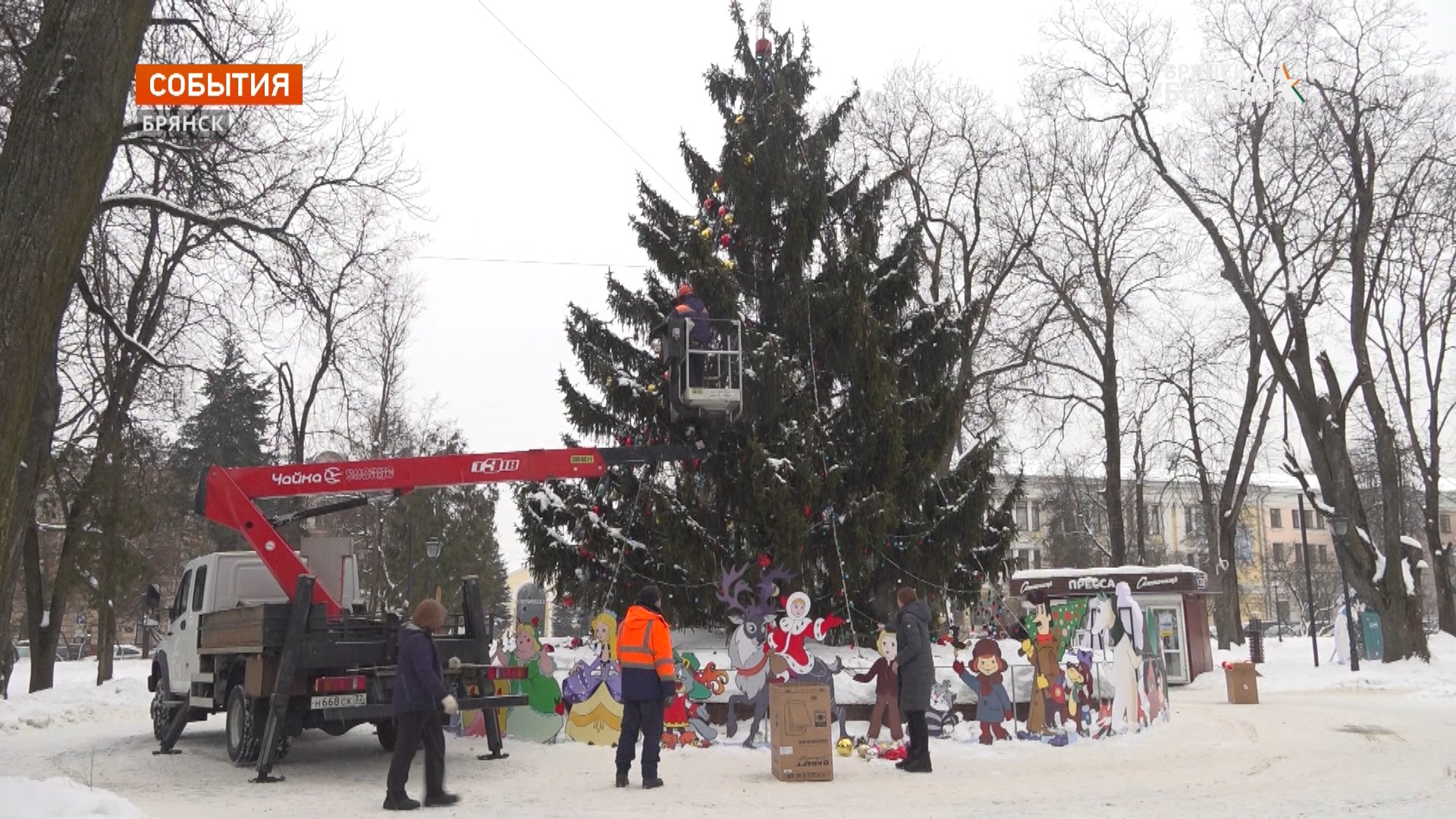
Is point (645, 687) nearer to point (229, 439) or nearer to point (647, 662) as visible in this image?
point (647, 662)

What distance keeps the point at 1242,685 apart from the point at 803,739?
41.4 ft

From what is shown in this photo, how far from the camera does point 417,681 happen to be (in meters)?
8.51

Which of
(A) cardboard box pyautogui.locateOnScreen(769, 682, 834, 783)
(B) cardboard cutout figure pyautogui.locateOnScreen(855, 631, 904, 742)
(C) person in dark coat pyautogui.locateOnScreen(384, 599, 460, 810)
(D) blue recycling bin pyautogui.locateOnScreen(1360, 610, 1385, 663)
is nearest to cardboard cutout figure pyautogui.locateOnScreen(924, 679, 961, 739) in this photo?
(B) cardboard cutout figure pyautogui.locateOnScreen(855, 631, 904, 742)

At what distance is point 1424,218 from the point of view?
2553cm

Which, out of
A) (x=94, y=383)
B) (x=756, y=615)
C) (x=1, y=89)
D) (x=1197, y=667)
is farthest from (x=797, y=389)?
(x=1197, y=667)

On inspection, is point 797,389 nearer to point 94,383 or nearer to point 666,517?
point 666,517

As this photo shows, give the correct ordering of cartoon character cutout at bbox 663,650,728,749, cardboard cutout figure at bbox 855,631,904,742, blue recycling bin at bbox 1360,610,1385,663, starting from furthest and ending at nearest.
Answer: blue recycling bin at bbox 1360,610,1385,663 → cartoon character cutout at bbox 663,650,728,749 → cardboard cutout figure at bbox 855,631,904,742

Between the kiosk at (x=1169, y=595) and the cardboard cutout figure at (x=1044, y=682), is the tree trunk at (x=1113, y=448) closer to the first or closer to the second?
the kiosk at (x=1169, y=595)

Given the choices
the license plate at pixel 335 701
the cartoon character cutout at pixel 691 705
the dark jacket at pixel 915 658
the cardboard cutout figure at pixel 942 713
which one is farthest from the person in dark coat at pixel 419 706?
the cardboard cutout figure at pixel 942 713

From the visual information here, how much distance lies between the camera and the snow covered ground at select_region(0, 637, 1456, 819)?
27.6ft

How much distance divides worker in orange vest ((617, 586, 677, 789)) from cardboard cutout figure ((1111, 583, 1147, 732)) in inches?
250

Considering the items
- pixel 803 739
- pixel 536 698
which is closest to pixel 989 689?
pixel 803 739

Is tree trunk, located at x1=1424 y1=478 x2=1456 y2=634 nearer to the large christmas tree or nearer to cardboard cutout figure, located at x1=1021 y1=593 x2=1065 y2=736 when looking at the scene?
the large christmas tree

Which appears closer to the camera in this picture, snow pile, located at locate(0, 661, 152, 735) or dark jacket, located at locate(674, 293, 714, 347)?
dark jacket, located at locate(674, 293, 714, 347)
